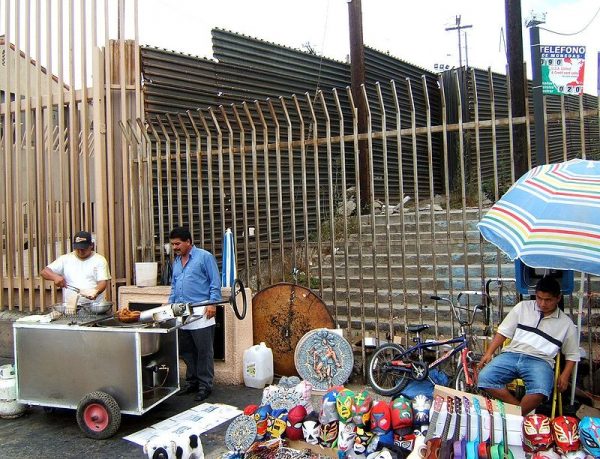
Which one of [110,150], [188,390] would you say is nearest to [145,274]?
[188,390]

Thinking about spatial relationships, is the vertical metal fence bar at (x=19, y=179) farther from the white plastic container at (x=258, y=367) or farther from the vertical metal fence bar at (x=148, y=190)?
the white plastic container at (x=258, y=367)

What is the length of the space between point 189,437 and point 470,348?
285cm

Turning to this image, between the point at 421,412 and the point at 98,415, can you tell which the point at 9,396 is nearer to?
the point at 98,415

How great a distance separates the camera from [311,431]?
148 inches

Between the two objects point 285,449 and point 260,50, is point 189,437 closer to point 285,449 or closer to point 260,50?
point 285,449

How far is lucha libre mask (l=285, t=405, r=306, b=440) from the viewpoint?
3.82 meters

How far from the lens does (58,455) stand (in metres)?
4.32

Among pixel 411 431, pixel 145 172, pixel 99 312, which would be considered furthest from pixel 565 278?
pixel 145 172

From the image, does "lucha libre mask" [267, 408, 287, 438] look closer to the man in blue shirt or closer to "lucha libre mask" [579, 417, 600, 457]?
the man in blue shirt

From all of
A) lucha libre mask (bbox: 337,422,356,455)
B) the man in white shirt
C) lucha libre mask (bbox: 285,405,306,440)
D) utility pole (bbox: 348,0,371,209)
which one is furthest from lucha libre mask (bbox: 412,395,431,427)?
utility pole (bbox: 348,0,371,209)

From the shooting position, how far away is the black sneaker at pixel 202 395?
17.9 feet

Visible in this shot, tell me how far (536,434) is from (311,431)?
145cm

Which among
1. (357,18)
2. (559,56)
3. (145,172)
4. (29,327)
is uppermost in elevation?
(357,18)

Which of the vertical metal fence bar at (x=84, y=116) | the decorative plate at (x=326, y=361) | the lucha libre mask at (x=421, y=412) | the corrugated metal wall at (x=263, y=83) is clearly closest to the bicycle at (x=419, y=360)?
the decorative plate at (x=326, y=361)
